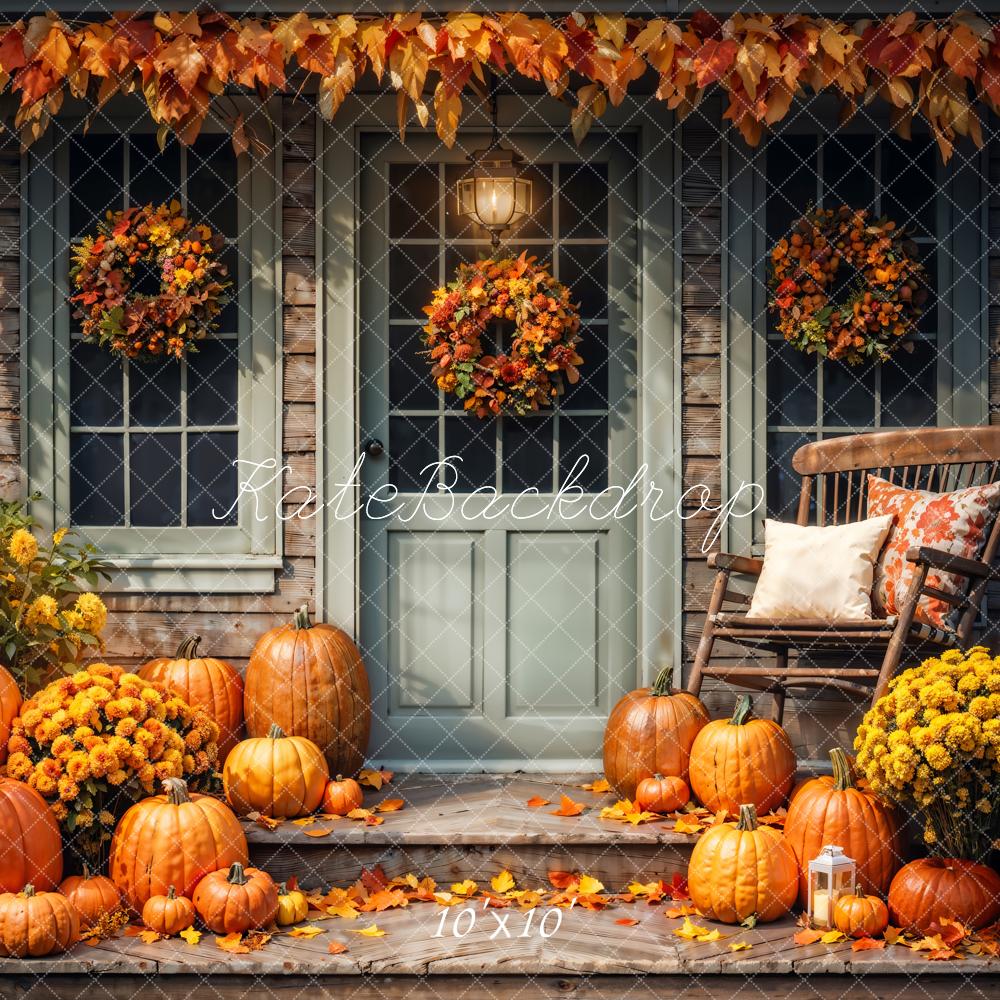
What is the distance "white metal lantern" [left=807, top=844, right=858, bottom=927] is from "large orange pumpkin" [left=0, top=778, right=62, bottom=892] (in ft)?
6.64

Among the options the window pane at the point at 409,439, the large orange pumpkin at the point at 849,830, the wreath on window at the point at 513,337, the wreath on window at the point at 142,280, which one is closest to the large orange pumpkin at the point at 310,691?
the window pane at the point at 409,439

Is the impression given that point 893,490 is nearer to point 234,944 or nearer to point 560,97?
point 560,97

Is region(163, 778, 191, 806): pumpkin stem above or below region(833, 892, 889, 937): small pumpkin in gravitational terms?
above

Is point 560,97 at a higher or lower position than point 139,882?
higher

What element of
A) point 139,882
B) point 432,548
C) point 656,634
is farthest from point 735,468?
point 139,882

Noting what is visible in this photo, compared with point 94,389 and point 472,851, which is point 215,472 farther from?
point 472,851

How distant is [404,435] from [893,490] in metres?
1.65

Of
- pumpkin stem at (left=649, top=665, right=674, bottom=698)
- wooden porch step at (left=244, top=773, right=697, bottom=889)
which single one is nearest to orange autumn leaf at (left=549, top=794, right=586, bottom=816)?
wooden porch step at (left=244, top=773, right=697, bottom=889)

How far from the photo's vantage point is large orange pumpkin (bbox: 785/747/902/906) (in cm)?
360

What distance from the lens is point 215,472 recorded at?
4.65 m

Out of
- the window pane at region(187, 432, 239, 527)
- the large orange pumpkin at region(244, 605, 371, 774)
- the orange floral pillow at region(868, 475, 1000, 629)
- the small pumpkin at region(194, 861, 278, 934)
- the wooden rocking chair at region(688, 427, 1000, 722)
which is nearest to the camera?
the small pumpkin at region(194, 861, 278, 934)

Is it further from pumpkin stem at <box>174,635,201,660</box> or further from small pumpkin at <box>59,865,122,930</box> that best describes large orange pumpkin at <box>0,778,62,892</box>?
pumpkin stem at <box>174,635,201,660</box>

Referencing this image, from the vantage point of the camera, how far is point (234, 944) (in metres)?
3.43

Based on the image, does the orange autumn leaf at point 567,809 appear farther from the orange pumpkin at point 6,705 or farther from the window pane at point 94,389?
the window pane at point 94,389
